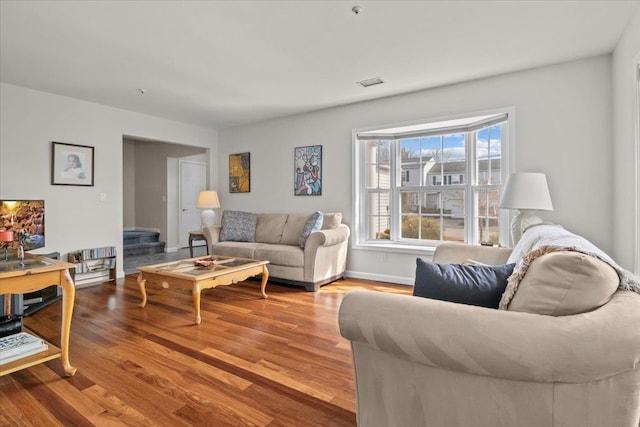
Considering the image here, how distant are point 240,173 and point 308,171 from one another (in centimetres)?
149

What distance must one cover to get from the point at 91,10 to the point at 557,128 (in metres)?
4.16

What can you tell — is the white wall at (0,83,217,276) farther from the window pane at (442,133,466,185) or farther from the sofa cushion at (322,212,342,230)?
the window pane at (442,133,466,185)

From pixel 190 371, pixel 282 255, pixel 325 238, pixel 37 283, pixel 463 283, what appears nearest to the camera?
pixel 463 283

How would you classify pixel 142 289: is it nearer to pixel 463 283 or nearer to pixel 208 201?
pixel 208 201

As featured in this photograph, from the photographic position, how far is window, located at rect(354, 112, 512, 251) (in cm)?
385

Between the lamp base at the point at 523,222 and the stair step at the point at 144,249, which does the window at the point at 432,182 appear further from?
the stair step at the point at 144,249

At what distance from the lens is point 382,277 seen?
445cm

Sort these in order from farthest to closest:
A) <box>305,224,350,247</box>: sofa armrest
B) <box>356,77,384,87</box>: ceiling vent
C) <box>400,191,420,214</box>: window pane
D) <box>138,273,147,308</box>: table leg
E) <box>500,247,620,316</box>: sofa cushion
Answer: <box>400,191,420,214</box>: window pane
<box>305,224,350,247</box>: sofa armrest
<box>356,77,384,87</box>: ceiling vent
<box>138,273,147,308</box>: table leg
<box>500,247,620,316</box>: sofa cushion

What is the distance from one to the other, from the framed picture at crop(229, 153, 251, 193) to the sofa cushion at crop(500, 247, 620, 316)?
507 cm

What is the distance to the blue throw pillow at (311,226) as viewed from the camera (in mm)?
4246

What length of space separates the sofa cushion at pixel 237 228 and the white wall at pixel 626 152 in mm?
4194

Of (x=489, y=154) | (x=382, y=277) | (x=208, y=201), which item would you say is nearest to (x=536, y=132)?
(x=489, y=154)

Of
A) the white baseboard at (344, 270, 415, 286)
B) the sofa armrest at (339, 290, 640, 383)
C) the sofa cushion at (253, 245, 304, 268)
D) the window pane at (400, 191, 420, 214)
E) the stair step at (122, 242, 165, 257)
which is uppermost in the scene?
the window pane at (400, 191, 420, 214)

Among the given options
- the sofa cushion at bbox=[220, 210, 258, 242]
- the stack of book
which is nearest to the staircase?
the sofa cushion at bbox=[220, 210, 258, 242]
